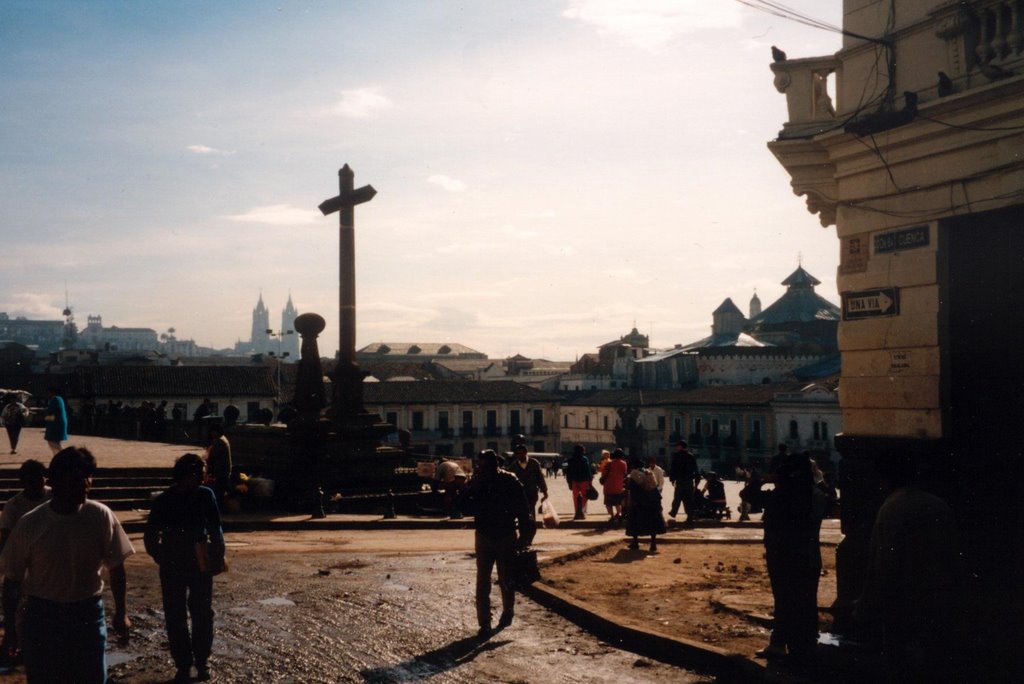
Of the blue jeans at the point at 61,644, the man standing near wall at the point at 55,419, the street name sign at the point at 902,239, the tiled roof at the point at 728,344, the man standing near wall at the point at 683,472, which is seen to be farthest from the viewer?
the tiled roof at the point at 728,344

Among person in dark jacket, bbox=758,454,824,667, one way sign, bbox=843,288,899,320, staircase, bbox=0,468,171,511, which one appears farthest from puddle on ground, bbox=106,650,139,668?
staircase, bbox=0,468,171,511

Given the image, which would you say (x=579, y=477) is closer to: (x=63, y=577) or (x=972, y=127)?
(x=972, y=127)

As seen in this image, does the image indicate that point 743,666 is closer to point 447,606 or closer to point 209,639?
point 447,606

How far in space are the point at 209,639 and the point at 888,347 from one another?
230 inches

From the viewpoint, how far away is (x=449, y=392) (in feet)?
250

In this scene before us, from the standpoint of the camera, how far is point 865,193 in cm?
856

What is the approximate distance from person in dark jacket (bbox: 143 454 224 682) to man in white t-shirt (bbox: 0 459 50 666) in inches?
28.9

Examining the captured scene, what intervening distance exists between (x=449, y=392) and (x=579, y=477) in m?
59.3

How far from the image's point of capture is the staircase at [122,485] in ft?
51.4

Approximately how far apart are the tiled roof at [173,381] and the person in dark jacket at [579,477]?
56.2 meters

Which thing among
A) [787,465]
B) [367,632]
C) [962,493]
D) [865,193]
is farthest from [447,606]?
[865,193]

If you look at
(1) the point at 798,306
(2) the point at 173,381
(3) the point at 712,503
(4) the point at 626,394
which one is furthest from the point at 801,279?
(3) the point at 712,503

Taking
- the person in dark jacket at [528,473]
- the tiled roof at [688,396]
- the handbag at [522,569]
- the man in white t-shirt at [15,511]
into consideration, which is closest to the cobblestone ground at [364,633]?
the handbag at [522,569]

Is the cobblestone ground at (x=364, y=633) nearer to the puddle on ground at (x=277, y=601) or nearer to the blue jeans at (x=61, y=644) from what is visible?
the puddle on ground at (x=277, y=601)
